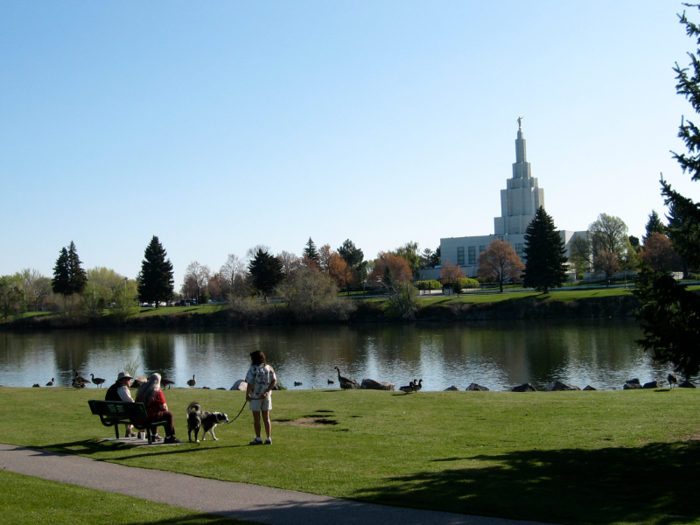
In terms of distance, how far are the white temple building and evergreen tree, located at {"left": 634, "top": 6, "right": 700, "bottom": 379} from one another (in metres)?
108

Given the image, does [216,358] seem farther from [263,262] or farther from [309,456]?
[263,262]

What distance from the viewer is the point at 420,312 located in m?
72.1

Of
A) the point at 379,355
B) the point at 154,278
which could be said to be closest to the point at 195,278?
the point at 154,278

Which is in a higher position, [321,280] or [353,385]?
[321,280]

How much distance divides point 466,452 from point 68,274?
107 meters

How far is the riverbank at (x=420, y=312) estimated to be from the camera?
6756 cm

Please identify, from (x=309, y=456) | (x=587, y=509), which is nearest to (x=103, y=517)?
(x=309, y=456)

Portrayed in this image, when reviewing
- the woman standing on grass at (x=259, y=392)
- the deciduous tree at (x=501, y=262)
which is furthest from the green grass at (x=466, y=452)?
the deciduous tree at (x=501, y=262)

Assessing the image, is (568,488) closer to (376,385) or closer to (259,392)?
(259,392)

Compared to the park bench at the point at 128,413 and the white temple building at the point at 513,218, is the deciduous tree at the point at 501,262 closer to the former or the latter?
the white temple building at the point at 513,218

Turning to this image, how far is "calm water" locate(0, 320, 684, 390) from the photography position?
102 feet

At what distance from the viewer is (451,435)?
11.4 metres

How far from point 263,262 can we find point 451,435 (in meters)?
82.6

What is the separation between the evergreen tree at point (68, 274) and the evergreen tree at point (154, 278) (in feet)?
37.8
